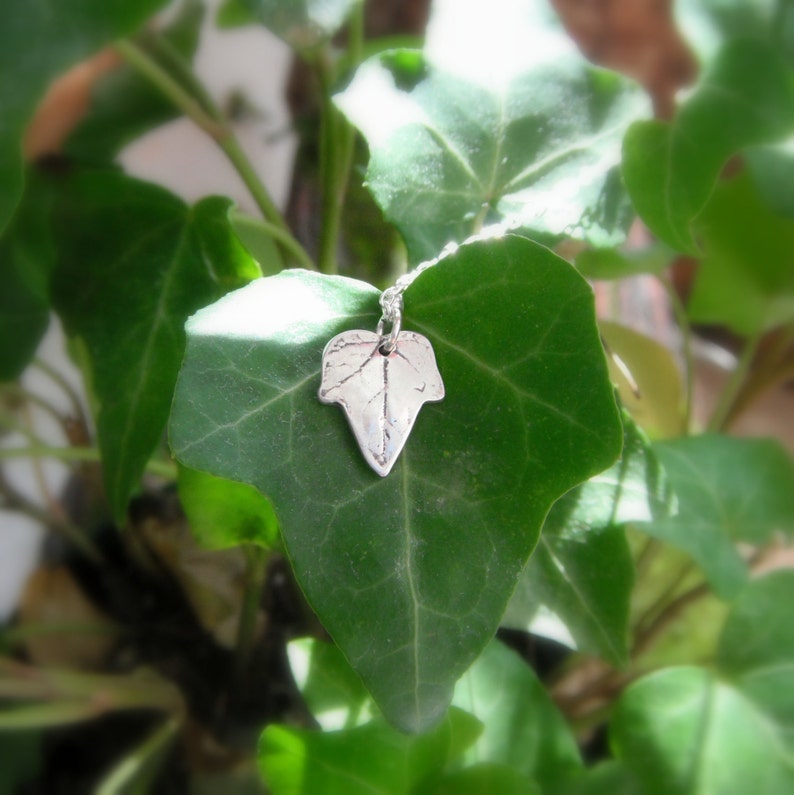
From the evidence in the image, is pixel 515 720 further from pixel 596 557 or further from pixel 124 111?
pixel 124 111

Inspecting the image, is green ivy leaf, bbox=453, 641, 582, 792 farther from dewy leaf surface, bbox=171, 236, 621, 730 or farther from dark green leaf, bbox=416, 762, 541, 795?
dewy leaf surface, bbox=171, 236, 621, 730

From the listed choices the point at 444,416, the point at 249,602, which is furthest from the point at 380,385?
the point at 249,602

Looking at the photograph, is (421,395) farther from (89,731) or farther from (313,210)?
(89,731)

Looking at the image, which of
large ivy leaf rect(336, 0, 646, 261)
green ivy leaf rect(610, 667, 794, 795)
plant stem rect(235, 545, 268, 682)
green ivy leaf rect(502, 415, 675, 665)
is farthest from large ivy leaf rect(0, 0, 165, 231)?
green ivy leaf rect(610, 667, 794, 795)

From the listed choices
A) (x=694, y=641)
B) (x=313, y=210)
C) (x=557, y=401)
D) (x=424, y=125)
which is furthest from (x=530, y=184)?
(x=694, y=641)

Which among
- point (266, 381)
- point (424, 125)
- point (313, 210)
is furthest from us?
point (313, 210)

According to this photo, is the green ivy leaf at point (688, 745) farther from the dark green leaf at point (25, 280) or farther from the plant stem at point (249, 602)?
the dark green leaf at point (25, 280)

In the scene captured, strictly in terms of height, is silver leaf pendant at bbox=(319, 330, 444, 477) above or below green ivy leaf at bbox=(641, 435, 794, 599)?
above
